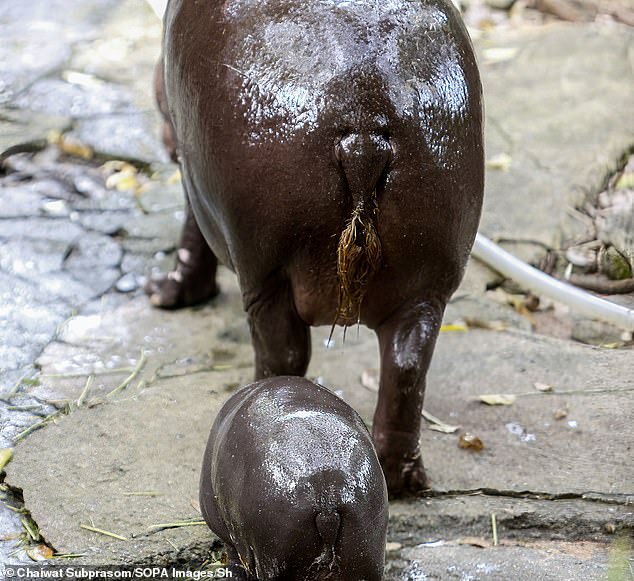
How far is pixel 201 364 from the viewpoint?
12.2 ft

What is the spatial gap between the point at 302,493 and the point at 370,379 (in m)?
1.53

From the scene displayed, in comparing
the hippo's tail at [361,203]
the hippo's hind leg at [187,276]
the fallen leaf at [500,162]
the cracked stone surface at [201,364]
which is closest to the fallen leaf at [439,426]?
the cracked stone surface at [201,364]

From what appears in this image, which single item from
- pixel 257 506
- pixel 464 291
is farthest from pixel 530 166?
pixel 257 506

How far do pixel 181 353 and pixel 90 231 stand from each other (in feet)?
3.75

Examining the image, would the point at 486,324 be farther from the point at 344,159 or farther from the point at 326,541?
the point at 326,541

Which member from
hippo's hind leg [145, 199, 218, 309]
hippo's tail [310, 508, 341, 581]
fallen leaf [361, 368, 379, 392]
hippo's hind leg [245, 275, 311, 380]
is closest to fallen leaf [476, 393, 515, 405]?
fallen leaf [361, 368, 379, 392]

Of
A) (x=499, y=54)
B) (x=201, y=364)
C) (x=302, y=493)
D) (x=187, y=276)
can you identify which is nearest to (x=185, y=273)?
(x=187, y=276)

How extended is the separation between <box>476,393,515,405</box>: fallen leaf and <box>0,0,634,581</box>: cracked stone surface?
3 centimetres

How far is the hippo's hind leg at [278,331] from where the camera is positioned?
275 cm

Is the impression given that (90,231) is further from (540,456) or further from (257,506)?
(257,506)

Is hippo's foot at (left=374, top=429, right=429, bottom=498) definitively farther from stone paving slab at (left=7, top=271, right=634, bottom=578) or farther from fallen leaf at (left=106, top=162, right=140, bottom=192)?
fallen leaf at (left=106, top=162, right=140, bottom=192)

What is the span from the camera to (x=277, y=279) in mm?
2701

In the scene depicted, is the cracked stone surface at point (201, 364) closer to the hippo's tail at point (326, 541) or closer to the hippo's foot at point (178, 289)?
the hippo's foot at point (178, 289)

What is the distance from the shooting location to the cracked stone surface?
9.39 feet
